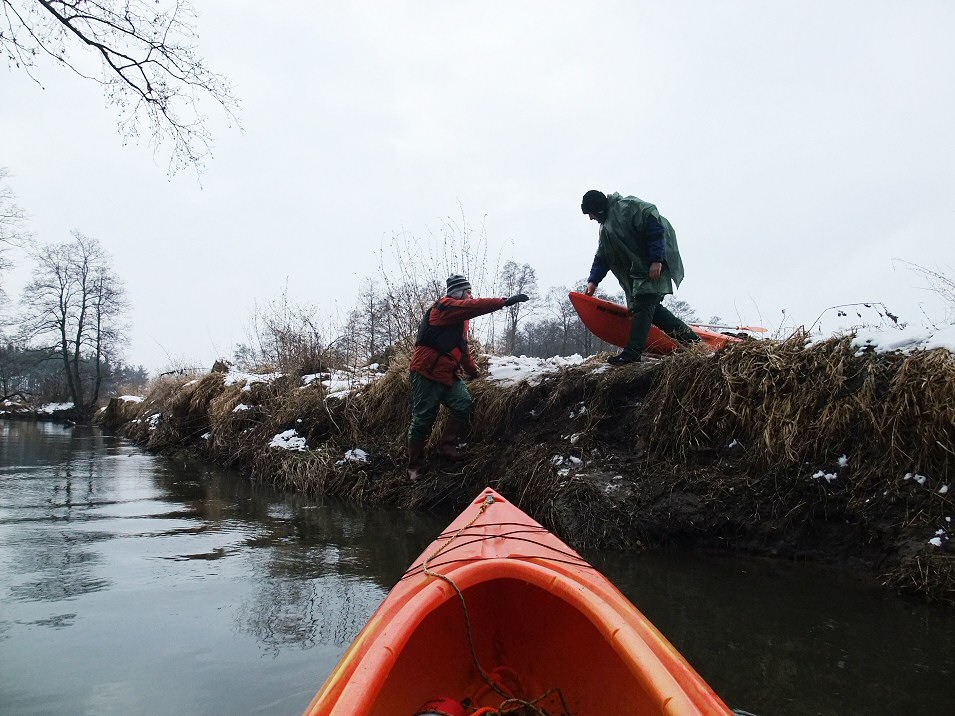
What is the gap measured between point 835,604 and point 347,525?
124 inches

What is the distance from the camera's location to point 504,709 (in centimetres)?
176

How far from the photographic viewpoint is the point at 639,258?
14.6ft

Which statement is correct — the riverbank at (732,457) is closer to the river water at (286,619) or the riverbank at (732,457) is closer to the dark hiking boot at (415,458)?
the dark hiking boot at (415,458)

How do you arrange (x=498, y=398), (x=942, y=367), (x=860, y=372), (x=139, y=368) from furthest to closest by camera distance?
(x=139, y=368) < (x=498, y=398) < (x=860, y=372) < (x=942, y=367)

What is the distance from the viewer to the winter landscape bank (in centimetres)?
286

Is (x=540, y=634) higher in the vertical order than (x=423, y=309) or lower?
lower

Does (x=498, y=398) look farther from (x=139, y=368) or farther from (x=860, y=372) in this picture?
(x=139, y=368)

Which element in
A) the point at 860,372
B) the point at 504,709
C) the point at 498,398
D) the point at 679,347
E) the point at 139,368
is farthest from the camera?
the point at 139,368

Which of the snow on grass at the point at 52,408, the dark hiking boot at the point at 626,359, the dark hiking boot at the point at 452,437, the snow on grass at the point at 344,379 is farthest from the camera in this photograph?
the snow on grass at the point at 52,408

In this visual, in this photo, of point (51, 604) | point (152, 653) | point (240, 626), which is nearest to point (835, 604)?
point (240, 626)

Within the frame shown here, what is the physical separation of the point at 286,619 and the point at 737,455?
8.82 ft

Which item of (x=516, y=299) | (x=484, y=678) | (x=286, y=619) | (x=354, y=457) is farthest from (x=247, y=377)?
(x=484, y=678)

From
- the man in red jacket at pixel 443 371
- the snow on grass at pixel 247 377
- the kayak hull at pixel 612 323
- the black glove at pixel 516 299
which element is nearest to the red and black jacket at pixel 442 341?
the man in red jacket at pixel 443 371

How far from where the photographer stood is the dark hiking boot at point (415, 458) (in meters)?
5.01
